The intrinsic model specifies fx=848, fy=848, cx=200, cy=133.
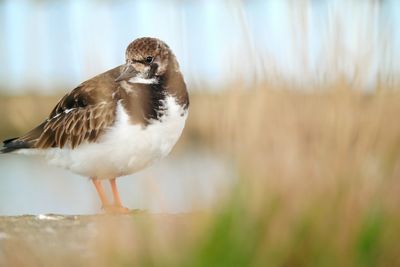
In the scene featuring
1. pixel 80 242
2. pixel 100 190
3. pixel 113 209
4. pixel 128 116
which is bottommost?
pixel 100 190

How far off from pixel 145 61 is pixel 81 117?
0.80 meters

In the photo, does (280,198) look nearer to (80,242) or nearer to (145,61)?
(80,242)

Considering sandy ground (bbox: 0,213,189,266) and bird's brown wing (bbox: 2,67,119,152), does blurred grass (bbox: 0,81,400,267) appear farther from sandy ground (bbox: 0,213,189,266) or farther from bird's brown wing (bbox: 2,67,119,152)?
bird's brown wing (bbox: 2,67,119,152)

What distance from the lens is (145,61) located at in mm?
6840

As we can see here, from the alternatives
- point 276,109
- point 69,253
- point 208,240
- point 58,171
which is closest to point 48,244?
point 69,253

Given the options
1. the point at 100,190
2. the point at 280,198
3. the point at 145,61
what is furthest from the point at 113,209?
the point at 280,198

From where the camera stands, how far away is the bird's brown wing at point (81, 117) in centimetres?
681

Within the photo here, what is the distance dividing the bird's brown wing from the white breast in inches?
4.0

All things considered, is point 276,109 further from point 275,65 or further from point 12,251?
point 12,251

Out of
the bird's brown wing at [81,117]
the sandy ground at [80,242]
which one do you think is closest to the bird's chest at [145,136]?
the bird's brown wing at [81,117]

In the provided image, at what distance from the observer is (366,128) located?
4047 millimetres

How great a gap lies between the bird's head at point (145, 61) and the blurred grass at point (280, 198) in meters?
2.78

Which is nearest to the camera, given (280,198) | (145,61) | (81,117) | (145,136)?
(280,198)

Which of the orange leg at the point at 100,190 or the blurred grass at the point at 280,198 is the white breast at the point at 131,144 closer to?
the orange leg at the point at 100,190
